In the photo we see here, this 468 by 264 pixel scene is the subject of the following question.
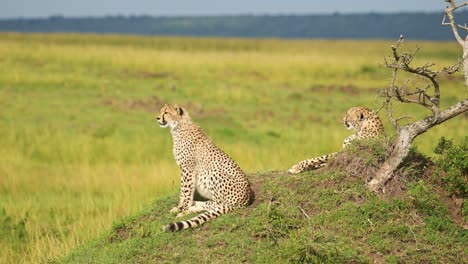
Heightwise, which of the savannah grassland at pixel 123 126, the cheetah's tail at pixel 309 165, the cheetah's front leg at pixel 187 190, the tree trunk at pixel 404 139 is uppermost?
the tree trunk at pixel 404 139

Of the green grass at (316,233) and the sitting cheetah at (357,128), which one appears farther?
the sitting cheetah at (357,128)

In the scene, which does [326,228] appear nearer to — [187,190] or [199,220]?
[199,220]

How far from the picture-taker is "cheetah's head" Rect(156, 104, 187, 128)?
7.09 metres

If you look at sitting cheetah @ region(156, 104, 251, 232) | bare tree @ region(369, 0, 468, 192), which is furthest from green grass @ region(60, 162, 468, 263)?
bare tree @ region(369, 0, 468, 192)

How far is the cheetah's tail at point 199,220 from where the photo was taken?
6184 millimetres

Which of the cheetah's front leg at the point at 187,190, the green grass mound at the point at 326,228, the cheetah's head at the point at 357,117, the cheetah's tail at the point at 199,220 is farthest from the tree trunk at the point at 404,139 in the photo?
the cheetah's front leg at the point at 187,190

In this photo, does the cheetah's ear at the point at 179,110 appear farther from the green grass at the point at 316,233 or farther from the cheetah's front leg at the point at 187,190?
the green grass at the point at 316,233

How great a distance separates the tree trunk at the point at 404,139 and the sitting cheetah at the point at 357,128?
787mm

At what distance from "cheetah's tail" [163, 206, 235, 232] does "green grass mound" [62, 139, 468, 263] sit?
0.21 ft

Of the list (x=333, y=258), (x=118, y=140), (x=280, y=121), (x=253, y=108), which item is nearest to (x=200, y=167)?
(x=333, y=258)

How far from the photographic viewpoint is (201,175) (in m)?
6.84

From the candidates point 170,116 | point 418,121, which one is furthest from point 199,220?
point 418,121

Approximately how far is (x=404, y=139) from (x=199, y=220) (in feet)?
6.15

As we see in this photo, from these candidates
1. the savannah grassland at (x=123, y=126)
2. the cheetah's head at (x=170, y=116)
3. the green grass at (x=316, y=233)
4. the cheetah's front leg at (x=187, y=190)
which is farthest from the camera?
the savannah grassland at (x=123, y=126)
